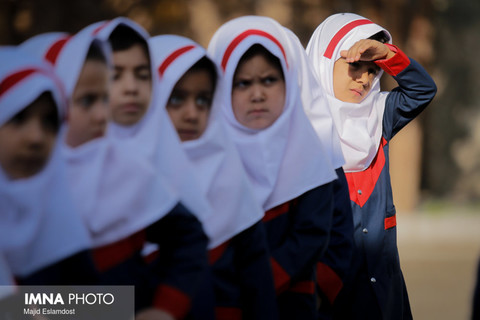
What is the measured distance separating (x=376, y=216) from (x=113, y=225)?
5.50ft

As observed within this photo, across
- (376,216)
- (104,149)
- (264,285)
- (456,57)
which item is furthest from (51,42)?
(456,57)

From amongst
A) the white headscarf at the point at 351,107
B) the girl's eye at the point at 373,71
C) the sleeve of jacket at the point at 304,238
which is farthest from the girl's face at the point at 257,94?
the girl's eye at the point at 373,71

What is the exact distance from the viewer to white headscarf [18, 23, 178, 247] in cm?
194

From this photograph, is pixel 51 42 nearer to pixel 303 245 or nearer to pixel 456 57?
pixel 303 245

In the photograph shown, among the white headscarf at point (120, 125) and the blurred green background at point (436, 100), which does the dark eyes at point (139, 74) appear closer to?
the white headscarf at point (120, 125)

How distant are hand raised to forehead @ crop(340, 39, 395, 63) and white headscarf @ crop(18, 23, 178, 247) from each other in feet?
4.85

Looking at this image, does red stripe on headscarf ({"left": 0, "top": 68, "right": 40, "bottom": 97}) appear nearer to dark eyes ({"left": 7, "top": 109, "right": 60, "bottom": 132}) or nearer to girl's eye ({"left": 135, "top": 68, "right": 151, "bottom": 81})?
dark eyes ({"left": 7, "top": 109, "right": 60, "bottom": 132})

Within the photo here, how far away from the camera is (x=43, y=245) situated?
6.01ft

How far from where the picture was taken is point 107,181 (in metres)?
1.99

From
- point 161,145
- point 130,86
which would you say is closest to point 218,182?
point 161,145

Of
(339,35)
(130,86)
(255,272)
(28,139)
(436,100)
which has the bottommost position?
(255,272)

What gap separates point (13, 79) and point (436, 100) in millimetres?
12034

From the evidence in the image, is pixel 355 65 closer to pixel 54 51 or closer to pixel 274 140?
pixel 274 140

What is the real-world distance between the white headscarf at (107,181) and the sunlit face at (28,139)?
4.0 inches
